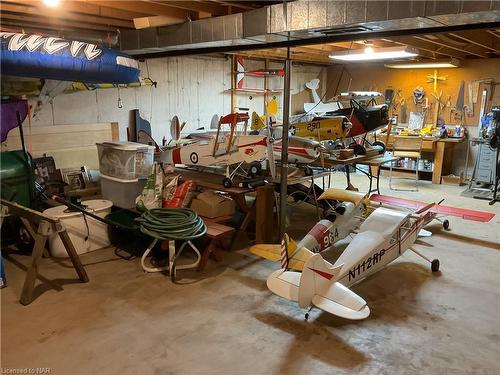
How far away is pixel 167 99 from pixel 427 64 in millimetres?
5309

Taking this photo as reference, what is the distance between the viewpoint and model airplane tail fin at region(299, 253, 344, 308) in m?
2.75

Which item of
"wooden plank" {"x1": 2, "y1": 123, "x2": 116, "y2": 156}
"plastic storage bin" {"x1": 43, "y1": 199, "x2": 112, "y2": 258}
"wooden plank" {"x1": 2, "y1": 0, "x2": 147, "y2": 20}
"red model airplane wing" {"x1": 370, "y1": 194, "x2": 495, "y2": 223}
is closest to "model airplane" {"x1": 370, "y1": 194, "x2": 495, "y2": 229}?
"red model airplane wing" {"x1": 370, "y1": 194, "x2": 495, "y2": 223}

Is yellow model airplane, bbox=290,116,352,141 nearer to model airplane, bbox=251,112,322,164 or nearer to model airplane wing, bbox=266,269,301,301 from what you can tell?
model airplane, bbox=251,112,322,164

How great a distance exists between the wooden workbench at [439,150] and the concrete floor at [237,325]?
4400mm

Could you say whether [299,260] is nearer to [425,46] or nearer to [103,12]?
[103,12]

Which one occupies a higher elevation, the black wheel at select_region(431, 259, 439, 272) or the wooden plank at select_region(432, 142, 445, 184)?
the wooden plank at select_region(432, 142, 445, 184)

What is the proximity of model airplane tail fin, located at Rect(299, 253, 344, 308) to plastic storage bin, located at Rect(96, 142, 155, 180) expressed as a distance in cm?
276

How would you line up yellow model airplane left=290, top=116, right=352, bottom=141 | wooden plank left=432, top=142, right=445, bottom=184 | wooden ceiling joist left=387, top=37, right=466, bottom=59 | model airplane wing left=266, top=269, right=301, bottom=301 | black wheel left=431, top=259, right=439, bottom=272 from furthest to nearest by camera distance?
wooden plank left=432, top=142, right=445, bottom=184 < yellow model airplane left=290, top=116, right=352, bottom=141 < wooden ceiling joist left=387, top=37, right=466, bottom=59 < black wheel left=431, top=259, right=439, bottom=272 < model airplane wing left=266, top=269, right=301, bottom=301

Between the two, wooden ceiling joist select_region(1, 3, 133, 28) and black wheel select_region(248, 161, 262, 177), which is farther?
black wheel select_region(248, 161, 262, 177)

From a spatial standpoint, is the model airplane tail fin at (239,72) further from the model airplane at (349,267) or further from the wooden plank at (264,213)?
the model airplane at (349,267)

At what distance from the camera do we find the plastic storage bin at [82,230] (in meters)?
4.20

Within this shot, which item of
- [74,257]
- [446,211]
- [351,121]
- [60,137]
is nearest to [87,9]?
[74,257]

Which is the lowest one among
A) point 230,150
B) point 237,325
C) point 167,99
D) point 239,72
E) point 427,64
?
point 237,325

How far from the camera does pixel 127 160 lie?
473 centimetres
